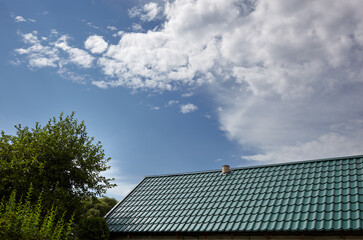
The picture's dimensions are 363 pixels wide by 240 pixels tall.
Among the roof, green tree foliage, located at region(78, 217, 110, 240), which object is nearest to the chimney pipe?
the roof

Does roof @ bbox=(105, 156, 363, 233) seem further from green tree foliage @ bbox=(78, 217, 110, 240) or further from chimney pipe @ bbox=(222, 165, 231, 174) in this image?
green tree foliage @ bbox=(78, 217, 110, 240)

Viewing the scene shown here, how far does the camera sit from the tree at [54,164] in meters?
23.5

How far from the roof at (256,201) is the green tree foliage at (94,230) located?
1.03 meters

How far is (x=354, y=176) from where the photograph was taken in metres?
17.6

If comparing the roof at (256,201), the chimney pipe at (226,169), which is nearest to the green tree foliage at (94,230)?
the roof at (256,201)

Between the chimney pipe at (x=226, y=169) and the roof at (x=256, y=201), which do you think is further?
the chimney pipe at (x=226, y=169)

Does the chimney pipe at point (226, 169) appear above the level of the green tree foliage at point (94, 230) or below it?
above

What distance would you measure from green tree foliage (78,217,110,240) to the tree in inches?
157

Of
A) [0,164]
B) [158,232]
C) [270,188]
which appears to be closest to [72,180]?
[0,164]

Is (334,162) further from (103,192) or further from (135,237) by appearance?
(103,192)

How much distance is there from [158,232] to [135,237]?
2112 mm

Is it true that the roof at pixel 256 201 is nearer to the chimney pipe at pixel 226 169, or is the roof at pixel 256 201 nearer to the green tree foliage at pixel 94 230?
the chimney pipe at pixel 226 169

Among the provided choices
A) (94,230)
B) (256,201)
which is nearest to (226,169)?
(256,201)

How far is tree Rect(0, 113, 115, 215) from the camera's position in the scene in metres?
23.5
